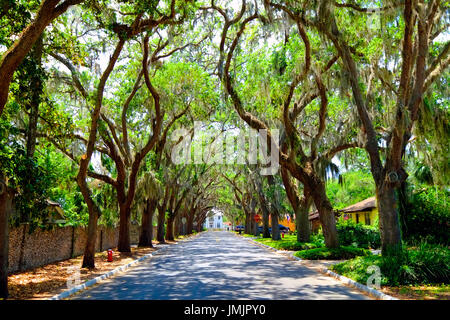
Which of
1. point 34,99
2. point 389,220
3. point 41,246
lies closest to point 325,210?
point 389,220

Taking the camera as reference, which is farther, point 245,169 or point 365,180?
point 365,180

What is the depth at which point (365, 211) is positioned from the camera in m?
38.9

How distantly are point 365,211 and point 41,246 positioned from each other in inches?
1240

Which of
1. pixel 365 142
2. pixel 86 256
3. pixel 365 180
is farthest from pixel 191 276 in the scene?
pixel 365 180

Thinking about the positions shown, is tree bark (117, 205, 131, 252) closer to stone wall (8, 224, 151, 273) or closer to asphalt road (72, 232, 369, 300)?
stone wall (8, 224, 151, 273)

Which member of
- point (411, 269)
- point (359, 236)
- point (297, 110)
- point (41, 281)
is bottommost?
point (41, 281)

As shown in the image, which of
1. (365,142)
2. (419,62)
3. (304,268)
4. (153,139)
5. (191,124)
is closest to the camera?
(419,62)

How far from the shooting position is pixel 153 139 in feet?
63.7

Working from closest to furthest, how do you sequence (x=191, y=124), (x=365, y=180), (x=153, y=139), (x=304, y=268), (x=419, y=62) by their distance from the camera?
(x=419, y=62)
(x=304, y=268)
(x=153, y=139)
(x=191, y=124)
(x=365, y=180)

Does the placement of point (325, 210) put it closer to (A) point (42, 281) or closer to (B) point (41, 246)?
(A) point (42, 281)

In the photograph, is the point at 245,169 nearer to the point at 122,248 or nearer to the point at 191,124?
the point at 191,124

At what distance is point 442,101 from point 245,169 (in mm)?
18494

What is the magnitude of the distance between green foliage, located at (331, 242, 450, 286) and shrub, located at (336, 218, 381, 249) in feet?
45.7

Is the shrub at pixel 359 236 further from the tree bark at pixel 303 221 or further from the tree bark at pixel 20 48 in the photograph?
the tree bark at pixel 20 48
